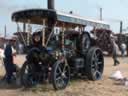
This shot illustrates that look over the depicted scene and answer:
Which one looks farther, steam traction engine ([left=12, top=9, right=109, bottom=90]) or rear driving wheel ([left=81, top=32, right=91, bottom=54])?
rear driving wheel ([left=81, top=32, right=91, bottom=54])

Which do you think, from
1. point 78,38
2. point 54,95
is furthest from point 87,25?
point 54,95

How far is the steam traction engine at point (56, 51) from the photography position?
13.0m

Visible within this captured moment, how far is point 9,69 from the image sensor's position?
1480cm

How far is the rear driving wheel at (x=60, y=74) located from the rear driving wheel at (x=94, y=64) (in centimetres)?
149

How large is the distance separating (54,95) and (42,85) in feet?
5.73

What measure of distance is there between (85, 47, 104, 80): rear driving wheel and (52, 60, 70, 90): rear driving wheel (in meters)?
1.49

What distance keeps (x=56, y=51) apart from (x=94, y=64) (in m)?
2.49

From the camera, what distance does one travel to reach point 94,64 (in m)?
15.3

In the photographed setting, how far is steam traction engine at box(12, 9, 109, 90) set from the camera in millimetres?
13023

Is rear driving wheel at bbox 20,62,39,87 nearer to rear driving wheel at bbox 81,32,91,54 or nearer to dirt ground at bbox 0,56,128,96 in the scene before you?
dirt ground at bbox 0,56,128,96

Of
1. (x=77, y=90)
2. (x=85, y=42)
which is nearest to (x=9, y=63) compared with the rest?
(x=85, y=42)

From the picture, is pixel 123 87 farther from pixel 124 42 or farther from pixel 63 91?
pixel 124 42

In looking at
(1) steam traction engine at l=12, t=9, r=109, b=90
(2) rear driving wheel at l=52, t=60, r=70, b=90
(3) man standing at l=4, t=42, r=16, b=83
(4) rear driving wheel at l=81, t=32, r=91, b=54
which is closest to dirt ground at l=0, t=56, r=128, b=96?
(2) rear driving wheel at l=52, t=60, r=70, b=90

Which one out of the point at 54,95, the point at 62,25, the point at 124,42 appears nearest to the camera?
the point at 54,95
